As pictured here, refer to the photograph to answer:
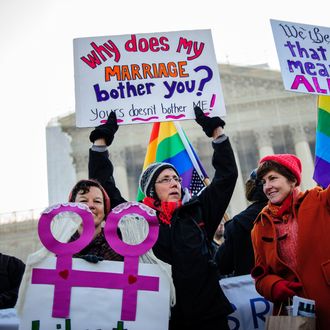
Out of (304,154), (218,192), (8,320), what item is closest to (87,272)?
(8,320)

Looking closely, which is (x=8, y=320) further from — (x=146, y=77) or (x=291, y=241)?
(x=146, y=77)

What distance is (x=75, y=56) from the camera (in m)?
4.36

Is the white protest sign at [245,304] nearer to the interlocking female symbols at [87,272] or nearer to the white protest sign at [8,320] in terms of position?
the interlocking female symbols at [87,272]

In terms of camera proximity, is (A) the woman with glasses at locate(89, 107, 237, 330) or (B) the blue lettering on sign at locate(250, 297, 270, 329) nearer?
(A) the woman with glasses at locate(89, 107, 237, 330)

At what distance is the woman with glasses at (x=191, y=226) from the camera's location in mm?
2721

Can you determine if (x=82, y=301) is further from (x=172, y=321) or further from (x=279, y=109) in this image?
(x=279, y=109)

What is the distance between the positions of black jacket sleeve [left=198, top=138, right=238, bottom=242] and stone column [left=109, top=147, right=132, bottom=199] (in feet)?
77.6

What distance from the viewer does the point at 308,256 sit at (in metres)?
2.76

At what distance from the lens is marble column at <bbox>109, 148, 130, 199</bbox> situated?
1073 inches

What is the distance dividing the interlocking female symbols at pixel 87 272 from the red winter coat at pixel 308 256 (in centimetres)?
74

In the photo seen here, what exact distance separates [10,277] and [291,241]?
2336mm

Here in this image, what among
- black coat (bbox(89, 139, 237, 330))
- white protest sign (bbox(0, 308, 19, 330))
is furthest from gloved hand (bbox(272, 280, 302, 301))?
white protest sign (bbox(0, 308, 19, 330))

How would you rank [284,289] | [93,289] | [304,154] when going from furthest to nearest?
[304,154]
[284,289]
[93,289]

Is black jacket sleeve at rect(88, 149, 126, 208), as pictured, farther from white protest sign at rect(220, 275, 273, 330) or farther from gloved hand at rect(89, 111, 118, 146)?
white protest sign at rect(220, 275, 273, 330)
